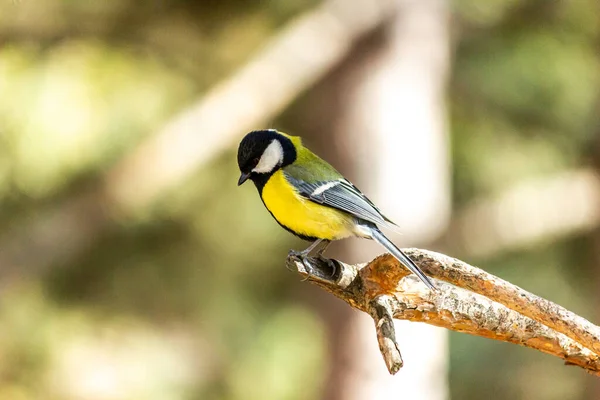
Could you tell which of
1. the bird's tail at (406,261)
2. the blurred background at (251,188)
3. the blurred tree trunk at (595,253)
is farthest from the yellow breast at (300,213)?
the blurred tree trunk at (595,253)

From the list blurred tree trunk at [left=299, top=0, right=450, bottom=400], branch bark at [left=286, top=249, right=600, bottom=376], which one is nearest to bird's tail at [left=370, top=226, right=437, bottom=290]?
branch bark at [left=286, top=249, right=600, bottom=376]

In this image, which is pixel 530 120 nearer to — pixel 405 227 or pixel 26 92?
pixel 405 227

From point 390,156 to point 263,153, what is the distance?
4.11 feet

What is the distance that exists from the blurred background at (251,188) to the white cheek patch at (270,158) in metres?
1.01

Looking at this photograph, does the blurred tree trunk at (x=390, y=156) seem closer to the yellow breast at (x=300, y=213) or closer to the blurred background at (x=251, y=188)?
Answer: the blurred background at (x=251, y=188)

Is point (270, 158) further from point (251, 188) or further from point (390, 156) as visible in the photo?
point (251, 188)

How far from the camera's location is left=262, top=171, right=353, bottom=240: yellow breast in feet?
3.93

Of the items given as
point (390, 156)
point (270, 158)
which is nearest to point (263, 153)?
point (270, 158)

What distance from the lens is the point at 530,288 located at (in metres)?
3.22

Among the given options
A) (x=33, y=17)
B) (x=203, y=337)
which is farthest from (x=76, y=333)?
(x=33, y=17)

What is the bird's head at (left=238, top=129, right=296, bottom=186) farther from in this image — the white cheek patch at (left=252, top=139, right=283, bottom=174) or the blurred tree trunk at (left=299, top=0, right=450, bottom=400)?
the blurred tree trunk at (left=299, top=0, right=450, bottom=400)

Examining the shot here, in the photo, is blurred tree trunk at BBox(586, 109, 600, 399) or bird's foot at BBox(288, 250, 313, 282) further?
blurred tree trunk at BBox(586, 109, 600, 399)

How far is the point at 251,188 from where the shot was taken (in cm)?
329

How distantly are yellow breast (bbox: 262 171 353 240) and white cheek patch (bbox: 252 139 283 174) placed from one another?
0.02 metres
